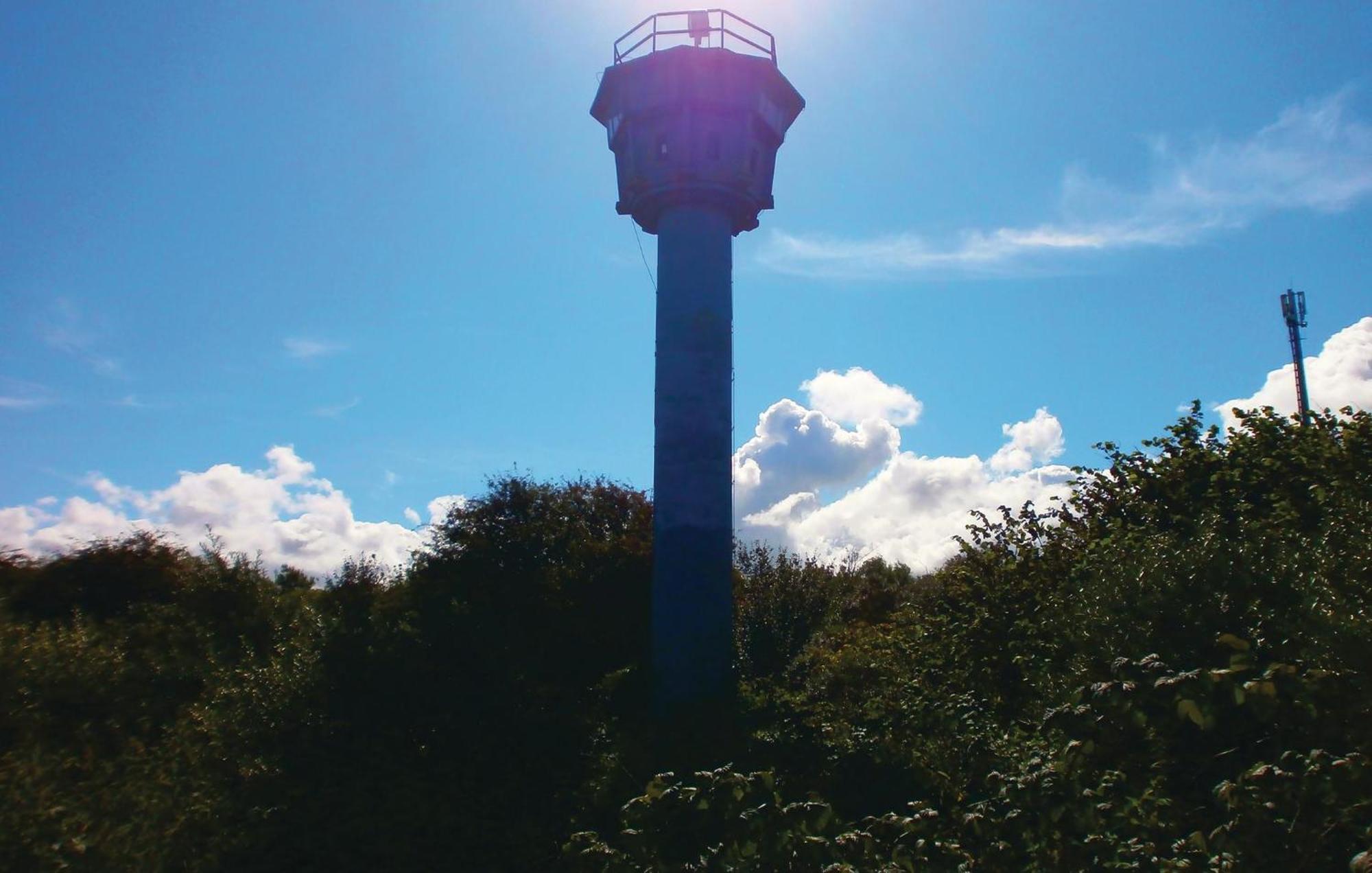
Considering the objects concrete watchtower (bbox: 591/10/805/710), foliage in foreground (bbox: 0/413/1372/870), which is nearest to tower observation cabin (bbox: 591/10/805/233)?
concrete watchtower (bbox: 591/10/805/710)

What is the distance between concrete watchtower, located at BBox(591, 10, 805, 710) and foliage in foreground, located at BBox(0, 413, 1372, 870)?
6.06ft

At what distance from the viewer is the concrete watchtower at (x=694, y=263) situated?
20.2 m

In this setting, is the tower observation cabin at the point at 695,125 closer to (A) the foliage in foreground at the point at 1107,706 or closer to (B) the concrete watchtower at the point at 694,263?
(B) the concrete watchtower at the point at 694,263

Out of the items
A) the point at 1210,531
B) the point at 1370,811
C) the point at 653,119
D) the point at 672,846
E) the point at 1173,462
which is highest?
the point at 653,119

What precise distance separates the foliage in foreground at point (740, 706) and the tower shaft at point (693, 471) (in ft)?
4.25

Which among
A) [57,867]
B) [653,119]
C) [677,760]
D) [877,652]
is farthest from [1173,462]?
[57,867]

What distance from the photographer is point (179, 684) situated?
1927cm

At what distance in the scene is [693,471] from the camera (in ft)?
67.2

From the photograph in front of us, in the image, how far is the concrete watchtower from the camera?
20.2 m

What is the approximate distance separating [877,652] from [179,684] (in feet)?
49.9

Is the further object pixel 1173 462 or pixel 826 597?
pixel 826 597

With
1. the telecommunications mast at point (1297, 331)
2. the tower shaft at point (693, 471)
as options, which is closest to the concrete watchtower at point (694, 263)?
the tower shaft at point (693, 471)

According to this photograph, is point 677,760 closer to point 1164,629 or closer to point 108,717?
point 1164,629

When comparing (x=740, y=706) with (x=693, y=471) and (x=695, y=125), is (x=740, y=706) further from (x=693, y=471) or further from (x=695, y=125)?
(x=695, y=125)
